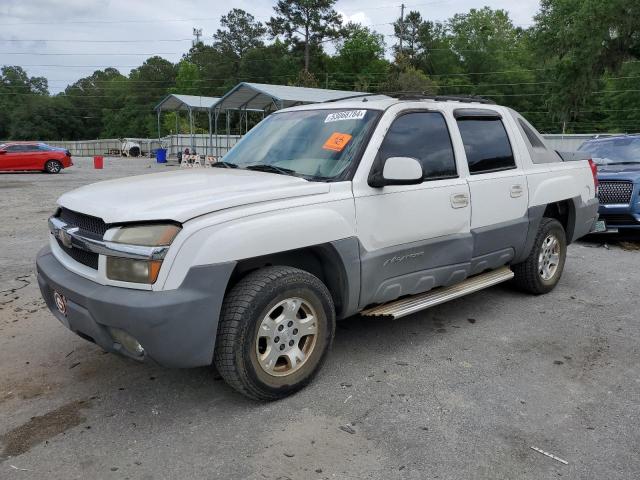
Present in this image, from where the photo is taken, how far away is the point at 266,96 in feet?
87.8

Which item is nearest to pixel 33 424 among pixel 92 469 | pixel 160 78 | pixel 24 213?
pixel 92 469

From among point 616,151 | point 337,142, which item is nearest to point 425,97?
point 337,142

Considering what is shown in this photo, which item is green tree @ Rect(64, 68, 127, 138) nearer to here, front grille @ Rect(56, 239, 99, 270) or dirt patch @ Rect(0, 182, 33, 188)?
dirt patch @ Rect(0, 182, 33, 188)

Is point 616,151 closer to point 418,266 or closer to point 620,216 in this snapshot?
point 620,216

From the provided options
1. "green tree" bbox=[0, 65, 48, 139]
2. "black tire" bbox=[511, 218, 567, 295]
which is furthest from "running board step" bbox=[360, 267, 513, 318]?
"green tree" bbox=[0, 65, 48, 139]

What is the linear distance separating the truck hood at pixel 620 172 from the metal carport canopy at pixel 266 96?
1519cm

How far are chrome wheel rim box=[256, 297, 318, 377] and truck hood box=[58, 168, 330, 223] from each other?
0.68 meters

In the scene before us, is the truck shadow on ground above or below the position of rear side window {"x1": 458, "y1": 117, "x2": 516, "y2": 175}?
below

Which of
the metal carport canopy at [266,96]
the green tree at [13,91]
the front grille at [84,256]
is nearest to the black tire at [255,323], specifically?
the front grille at [84,256]

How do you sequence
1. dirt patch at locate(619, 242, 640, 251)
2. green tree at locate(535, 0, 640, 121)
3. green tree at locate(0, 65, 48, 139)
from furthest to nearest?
green tree at locate(0, 65, 48, 139) → green tree at locate(535, 0, 640, 121) → dirt patch at locate(619, 242, 640, 251)

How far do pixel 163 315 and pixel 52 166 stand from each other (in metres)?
26.5

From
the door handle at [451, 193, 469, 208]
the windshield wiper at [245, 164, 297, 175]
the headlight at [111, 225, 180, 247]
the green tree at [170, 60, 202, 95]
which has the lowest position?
the headlight at [111, 225, 180, 247]

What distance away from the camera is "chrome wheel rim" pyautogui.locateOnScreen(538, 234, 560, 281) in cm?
546

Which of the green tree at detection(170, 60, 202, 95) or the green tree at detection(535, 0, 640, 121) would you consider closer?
the green tree at detection(535, 0, 640, 121)
